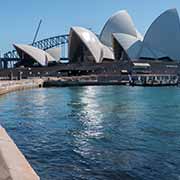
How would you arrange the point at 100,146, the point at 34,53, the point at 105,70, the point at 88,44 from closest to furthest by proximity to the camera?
1. the point at 100,146
2. the point at 105,70
3. the point at 88,44
4. the point at 34,53

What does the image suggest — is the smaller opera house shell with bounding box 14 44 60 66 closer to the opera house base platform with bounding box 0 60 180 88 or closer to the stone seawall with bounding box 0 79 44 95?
the opera house base platform with bounding box 0 60 180 88

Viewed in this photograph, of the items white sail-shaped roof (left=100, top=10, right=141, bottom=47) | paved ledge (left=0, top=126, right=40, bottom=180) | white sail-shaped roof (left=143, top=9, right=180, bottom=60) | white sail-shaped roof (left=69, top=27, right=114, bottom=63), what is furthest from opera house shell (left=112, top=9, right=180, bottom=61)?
paved ledge (left=0, top=126, right=40, bottom=180)

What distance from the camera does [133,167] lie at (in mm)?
10500

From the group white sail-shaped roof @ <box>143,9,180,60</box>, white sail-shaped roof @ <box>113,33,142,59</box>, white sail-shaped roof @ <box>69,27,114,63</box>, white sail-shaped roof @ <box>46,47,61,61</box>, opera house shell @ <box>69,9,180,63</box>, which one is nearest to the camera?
white sail-shaped roof @ <box>143,9,180,60</box>

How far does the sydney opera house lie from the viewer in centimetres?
9496

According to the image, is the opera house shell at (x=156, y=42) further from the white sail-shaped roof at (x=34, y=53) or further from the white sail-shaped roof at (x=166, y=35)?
the white sail-shaped roof at (x=34, y=53)

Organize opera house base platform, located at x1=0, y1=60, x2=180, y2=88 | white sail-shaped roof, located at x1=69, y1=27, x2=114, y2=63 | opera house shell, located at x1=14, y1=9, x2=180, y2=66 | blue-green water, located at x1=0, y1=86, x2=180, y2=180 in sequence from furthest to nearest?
white sail-shaped roof, located at x1=69, y1=27, x2=114, y2=63 → opera house shell, located at x1=14, y1=9, x2=180, y2=66 → opera house base platform, located at x1=0, y1=60, x2=180, y2=88 → blue-green water, located at x1=0, y1=86, x2=180, y2=180

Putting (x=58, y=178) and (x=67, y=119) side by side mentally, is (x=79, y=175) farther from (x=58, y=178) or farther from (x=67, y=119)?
(x=67, y=119)

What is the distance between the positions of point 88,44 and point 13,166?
89.0 m

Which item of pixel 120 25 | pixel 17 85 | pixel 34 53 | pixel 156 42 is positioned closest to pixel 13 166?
pixel 17 85

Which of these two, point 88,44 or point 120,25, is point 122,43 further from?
point 88,44

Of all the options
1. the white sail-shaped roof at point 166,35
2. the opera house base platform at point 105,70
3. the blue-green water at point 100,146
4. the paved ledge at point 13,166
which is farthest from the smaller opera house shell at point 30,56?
the paved ledge at point 13,166

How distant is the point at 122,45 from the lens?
98750 millimetres

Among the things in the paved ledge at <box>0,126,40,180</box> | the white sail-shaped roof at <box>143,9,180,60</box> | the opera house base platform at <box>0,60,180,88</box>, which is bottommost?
the paved ledge at <box>0,126,40,180</box>
